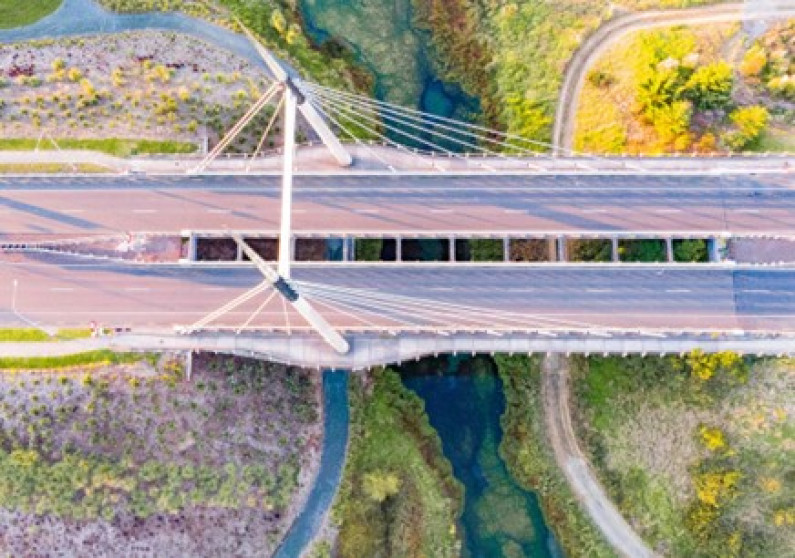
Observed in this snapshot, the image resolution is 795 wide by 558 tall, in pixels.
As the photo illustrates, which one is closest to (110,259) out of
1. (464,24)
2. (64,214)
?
(64,214)

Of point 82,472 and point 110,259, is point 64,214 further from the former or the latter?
point 82,472

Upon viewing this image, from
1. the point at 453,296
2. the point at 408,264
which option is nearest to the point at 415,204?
the point at 408,264

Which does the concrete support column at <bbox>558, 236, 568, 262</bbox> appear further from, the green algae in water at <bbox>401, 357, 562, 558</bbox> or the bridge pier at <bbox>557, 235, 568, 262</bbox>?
the green algae in water at <bbox>401, 357, 562, 558</bbox>

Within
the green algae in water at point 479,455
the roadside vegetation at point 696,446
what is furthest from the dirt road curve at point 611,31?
the green algae in water at point 479,455

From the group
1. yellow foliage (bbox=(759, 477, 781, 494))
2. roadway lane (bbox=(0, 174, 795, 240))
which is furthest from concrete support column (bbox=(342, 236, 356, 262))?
yellow foliage (bbox=(759, 477, 781, 494))

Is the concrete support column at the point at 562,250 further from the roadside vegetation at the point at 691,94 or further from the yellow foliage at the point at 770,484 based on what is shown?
the yellow foliage at the point at 770,484

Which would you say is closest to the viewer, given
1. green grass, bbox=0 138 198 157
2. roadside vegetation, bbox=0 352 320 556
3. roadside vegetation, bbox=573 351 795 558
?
roadside vegetation, bbox=0 352 320 556
